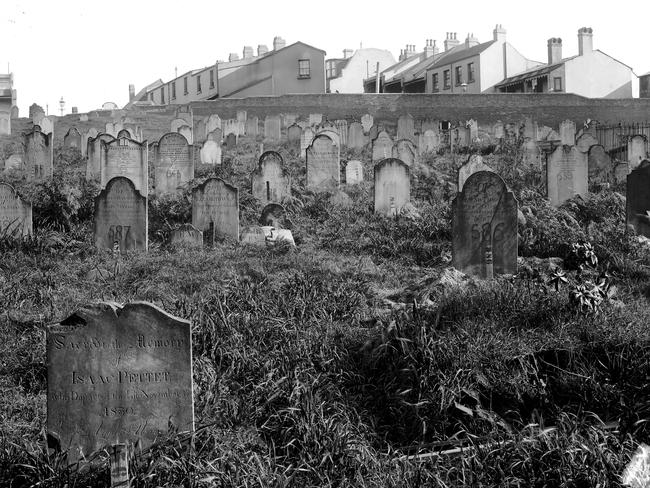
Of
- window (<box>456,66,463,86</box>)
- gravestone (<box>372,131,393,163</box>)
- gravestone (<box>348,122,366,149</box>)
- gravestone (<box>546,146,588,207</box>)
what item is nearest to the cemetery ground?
gravestone (<box>546,146,588,207</box>)

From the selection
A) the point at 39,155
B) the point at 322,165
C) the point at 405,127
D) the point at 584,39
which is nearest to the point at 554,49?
the point at 584,39

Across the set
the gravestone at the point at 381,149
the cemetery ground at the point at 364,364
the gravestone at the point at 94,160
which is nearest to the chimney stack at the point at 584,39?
the gravestone at the point at 381,149

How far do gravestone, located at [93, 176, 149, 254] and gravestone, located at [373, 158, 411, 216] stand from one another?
5.26 metres

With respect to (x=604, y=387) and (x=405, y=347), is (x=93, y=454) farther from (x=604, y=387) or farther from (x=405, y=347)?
(x=604, y=387)

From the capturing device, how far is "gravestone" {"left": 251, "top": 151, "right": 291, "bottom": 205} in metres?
16.5

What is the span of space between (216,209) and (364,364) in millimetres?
6753

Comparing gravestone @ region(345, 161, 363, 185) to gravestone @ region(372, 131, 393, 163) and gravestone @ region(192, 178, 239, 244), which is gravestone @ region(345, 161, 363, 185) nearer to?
gravestone @ region(372, 131, 393, 163)

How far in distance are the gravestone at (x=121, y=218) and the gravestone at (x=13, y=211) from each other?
1275 millimetres

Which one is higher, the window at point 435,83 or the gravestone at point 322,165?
the window at point 435,83

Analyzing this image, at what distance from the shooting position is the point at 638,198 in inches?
512

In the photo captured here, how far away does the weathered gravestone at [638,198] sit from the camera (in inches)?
505

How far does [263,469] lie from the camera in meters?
5.29

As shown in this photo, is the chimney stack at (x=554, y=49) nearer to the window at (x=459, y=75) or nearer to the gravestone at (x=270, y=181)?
the window at (x=459, y=75)

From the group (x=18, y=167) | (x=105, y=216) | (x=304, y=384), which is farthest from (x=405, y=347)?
(x=18, y=167)
